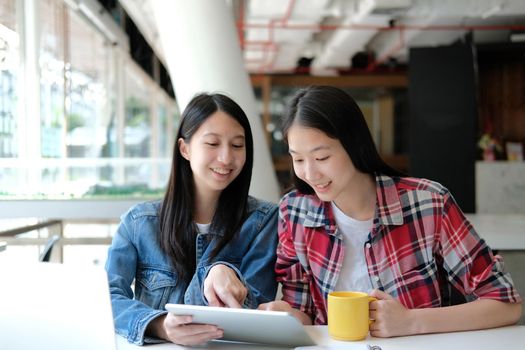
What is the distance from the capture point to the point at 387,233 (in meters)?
1.64

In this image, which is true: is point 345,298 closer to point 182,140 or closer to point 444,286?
point 444,286

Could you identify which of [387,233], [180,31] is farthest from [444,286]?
[180,31]

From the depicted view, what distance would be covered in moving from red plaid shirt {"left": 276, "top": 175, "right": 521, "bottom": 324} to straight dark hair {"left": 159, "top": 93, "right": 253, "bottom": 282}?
16 cm

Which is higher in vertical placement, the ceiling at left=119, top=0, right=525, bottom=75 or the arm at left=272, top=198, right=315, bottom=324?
the ceiling at left=119, top=0, right=525, bottom=75

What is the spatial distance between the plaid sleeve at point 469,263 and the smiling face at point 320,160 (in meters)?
0.27

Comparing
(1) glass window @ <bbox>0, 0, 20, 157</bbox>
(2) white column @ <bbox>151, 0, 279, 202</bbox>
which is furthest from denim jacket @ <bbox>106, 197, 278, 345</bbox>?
(1) glass window @ <bbox>0, 0, 20, 157</bbox>

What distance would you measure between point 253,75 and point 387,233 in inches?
369

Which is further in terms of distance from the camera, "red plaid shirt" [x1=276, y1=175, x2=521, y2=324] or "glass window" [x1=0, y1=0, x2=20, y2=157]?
"glass window" [x1=0, y1=0, x2=20, y2=157]

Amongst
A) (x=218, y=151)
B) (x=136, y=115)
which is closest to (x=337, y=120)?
(x=218, y=151)

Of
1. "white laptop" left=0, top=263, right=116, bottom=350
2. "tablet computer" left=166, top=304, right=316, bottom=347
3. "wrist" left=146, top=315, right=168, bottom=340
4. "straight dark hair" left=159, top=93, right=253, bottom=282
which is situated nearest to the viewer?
"white laptop" left=0, top=263, right=116, bottom=350

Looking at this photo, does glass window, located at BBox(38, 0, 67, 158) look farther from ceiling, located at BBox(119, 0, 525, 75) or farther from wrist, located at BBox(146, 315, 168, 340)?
wrist, located at BBox(146, 315, 168, 340)

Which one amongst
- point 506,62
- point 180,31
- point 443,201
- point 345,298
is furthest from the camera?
point 506,62

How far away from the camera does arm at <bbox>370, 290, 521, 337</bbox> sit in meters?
1.36

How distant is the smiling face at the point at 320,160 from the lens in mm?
1583
